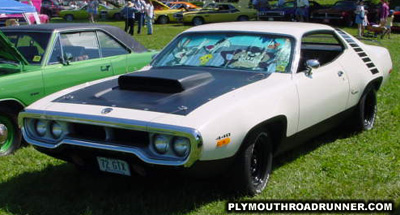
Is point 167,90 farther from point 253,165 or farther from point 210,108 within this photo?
point 253,165

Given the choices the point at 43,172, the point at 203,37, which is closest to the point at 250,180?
the point at 203,37

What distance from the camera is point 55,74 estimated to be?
594 cm

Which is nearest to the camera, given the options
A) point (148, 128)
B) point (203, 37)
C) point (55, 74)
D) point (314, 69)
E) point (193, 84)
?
point (148, 128)

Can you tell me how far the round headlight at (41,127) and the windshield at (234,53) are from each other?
1.46m

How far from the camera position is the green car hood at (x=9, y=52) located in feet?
18.7

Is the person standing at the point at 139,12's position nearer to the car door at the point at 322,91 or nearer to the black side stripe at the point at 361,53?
the black side stripe at the point at 361,53

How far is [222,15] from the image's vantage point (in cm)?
2675

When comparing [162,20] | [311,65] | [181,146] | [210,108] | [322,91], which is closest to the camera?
[181,146]

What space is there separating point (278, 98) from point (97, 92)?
1524 millimetres

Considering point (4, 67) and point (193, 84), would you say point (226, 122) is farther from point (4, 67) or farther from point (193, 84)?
point (4, 67)

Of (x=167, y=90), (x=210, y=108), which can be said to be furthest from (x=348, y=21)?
(x=210, y=108)

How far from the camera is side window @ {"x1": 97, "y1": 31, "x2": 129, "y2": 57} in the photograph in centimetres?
686

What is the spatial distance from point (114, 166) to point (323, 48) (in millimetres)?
3318

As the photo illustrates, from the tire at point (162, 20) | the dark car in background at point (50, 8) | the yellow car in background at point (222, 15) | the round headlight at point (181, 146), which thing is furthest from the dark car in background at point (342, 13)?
the round headlight at point (181, 146)
